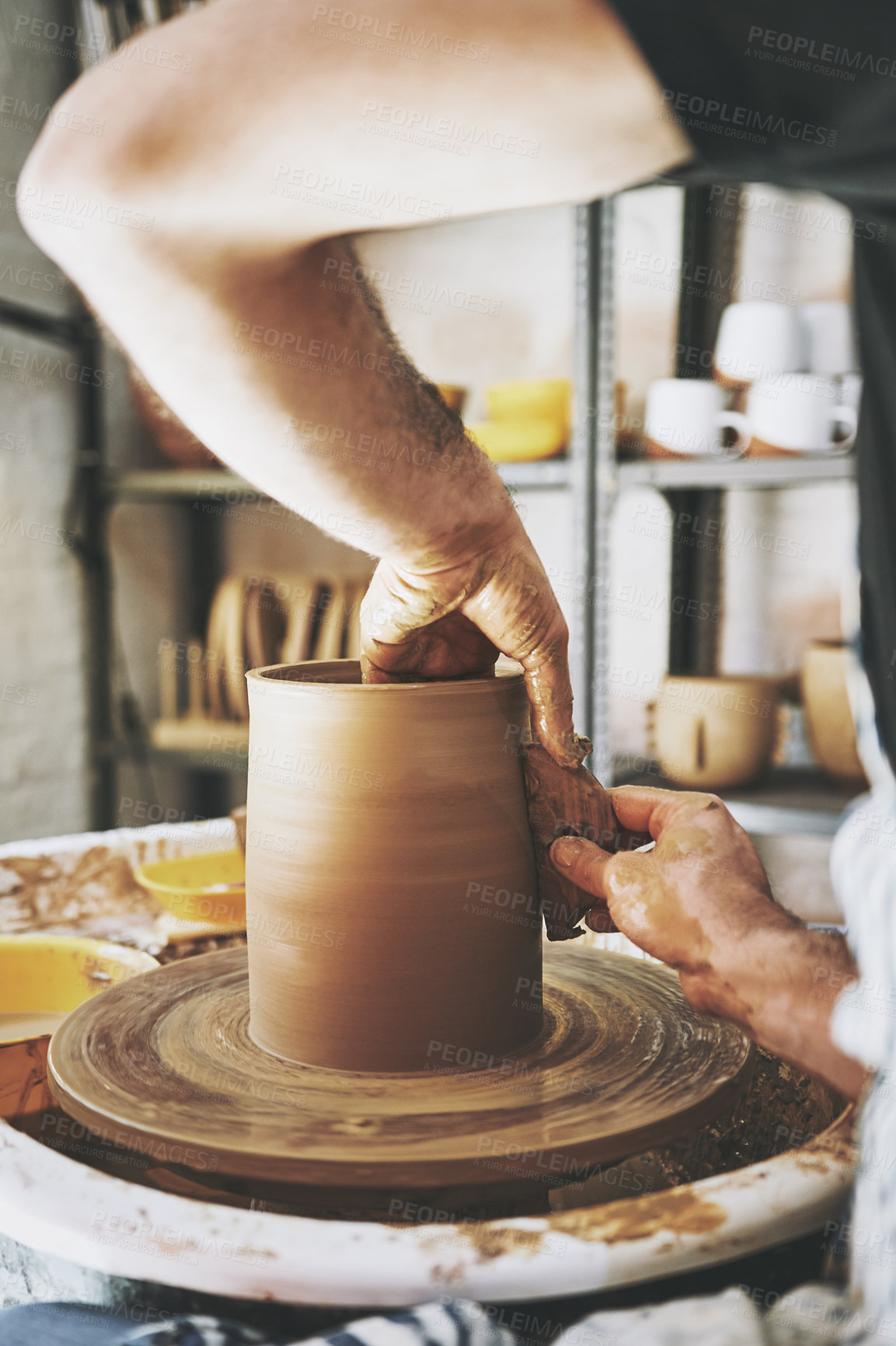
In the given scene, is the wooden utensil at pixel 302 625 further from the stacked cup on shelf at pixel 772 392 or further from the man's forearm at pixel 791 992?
the man's forearm at pixel 791 992

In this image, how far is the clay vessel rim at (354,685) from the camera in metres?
0.77

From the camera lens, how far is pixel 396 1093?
0.76 m

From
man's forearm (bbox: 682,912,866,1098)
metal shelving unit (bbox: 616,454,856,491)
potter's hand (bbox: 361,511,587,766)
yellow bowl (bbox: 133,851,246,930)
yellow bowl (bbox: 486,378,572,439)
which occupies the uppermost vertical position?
yellow bowl (bbox: 486,378,572,439)

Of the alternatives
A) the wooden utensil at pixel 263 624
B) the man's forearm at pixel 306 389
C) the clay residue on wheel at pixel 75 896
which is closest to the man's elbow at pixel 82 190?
the man's forearm at pixel 306 389

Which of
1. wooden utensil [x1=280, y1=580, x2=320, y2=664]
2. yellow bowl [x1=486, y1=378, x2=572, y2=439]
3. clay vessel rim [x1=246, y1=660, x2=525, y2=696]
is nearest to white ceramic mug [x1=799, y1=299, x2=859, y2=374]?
yellow bowl [x1=486, y1=378, x2=572, y2=439]

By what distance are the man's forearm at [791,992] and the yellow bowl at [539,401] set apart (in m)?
1.53

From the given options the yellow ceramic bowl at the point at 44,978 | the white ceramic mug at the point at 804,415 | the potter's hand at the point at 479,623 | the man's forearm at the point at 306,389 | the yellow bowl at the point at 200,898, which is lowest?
the yellow ceramic bowl at the point at 44,978

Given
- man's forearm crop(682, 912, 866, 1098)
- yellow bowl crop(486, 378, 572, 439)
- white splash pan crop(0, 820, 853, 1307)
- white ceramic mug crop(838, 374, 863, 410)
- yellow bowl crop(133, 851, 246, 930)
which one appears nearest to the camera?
white splash pan crop(0, 820, 853, 1307)

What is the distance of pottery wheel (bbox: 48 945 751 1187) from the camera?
682 millimetres

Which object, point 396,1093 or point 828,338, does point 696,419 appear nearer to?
point 828,338

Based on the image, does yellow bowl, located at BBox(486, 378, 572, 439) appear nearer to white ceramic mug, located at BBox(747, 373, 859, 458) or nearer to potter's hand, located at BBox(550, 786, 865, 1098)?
white ceramic mug, located at BBox(747, 373, 859, 458)

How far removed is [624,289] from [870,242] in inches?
72.5

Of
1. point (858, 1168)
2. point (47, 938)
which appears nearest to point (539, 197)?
point (858, 1168)

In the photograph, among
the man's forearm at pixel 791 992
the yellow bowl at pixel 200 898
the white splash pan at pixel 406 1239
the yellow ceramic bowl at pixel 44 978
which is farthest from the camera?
the yellow bowl at pixel 200 898
